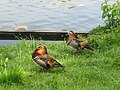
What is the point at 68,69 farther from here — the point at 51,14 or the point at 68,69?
the point at 51,14

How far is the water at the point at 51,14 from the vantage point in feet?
41.4

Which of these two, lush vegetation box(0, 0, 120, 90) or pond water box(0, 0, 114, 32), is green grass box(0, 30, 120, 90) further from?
pond water box(0, 0, 114, 32)

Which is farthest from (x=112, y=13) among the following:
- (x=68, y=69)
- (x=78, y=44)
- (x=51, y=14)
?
(x=51, y=14)

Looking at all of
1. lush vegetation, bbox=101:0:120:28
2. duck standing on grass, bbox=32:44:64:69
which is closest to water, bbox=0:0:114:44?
lush vegetation, bbox=101:0:120:28

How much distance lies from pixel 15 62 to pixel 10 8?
7.95 meters

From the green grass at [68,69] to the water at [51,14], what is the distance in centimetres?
374

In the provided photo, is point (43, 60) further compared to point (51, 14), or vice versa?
point (51, 14)

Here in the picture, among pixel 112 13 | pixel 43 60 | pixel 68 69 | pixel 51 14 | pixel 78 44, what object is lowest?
pixel 68 69

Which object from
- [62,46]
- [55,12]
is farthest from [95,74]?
[55,12]

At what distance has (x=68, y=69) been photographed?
6.84 m

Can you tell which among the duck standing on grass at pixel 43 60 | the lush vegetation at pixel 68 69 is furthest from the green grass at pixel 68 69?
the duck standing on grass at pixel 43 60

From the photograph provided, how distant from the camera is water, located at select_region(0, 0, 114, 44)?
12609 millimetres

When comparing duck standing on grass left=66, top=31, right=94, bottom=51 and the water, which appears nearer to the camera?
duck standing on grass left=66, top=31, right=94, bottom=51

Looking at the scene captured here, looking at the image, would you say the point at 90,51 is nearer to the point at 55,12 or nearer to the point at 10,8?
the point at 55,12
